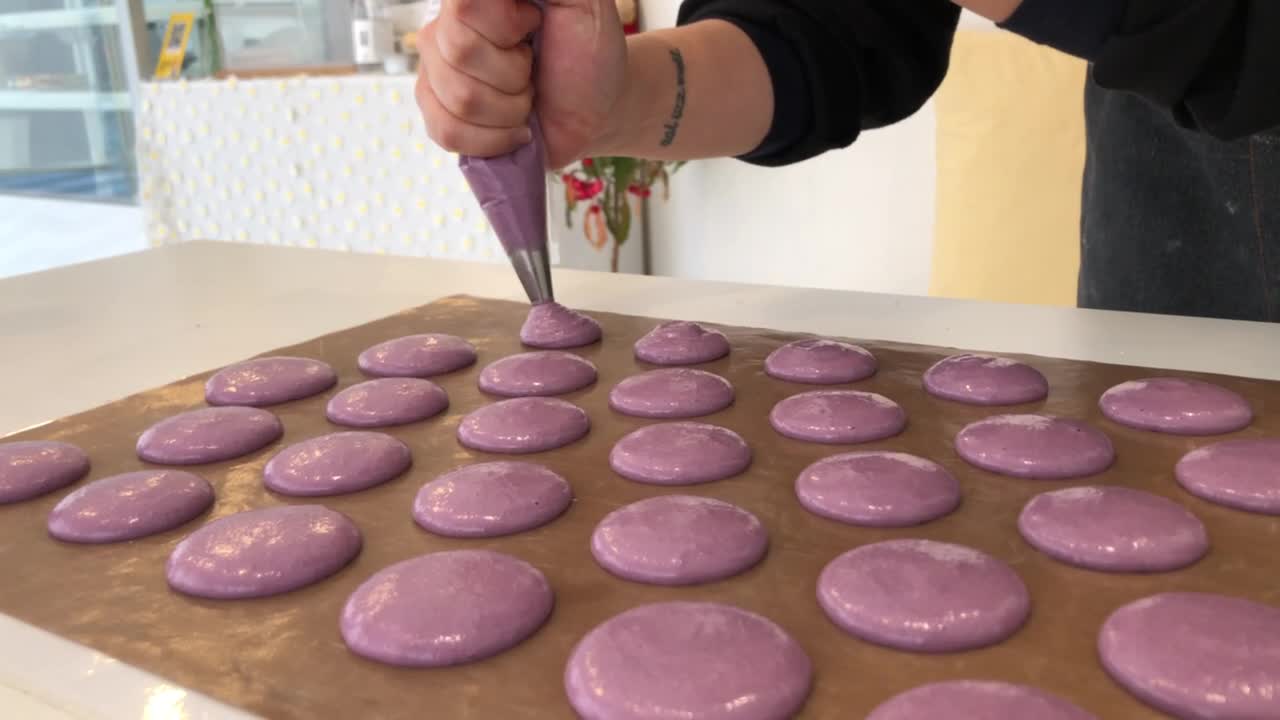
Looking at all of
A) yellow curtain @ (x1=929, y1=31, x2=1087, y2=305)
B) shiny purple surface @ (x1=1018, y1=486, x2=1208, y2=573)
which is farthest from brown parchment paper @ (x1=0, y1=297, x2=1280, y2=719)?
yellow curtain @ (x1=929, y1=31, x2=1087, y2=305)

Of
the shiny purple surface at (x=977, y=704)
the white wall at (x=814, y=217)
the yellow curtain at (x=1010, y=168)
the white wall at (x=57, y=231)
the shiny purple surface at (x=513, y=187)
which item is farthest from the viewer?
the white wall at (x=57, y=231)

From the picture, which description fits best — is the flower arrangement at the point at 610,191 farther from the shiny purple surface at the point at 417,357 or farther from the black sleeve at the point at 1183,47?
the black sleeve at the point at 1183,47

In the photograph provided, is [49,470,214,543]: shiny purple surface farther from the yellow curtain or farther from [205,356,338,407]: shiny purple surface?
the yellow curtain

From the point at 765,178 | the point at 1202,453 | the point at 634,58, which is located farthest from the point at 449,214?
the point at 1202,453

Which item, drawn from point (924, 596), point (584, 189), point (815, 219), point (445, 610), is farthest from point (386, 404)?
point (815, 219)

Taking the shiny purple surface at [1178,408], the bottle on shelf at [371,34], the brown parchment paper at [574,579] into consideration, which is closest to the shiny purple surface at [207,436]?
the brown parchment paper at [574,579]

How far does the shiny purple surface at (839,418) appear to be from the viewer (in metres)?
0.69

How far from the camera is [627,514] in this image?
56 cm

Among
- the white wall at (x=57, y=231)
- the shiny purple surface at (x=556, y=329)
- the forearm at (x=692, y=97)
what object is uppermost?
the forearm at (x=692, y=97)

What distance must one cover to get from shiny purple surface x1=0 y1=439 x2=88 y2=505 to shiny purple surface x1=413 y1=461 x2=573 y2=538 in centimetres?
25

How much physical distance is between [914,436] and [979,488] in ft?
0.32

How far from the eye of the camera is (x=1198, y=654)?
41cm

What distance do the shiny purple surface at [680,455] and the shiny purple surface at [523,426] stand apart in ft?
0.17

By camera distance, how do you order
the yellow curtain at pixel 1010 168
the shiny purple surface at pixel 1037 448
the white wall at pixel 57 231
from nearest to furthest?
the shiny purple surface at pixel 1037 448 < the yellow curtain at pixel 1010 168 < the white wall at pixel 57 231
